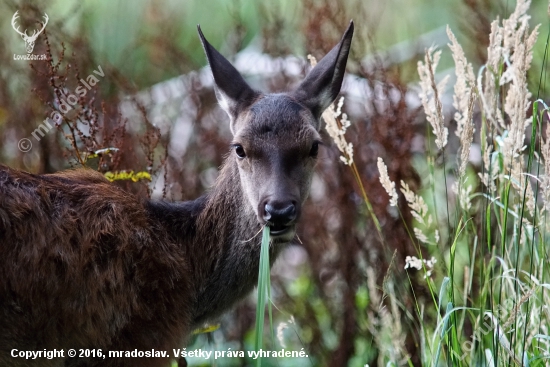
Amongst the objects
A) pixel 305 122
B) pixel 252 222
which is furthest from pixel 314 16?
pixel 252 222

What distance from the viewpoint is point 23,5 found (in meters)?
7.49

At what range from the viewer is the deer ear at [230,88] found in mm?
5688

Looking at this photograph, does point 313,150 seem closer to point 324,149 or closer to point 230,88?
point 230,88

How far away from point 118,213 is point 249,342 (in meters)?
3.12

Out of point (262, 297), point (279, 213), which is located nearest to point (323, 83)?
point (279, 213)

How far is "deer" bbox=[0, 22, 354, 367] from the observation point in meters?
4.52

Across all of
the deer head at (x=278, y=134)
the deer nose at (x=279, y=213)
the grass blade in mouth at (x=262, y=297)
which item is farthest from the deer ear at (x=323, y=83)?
the grass blade in mouth at (x=262, y=297)

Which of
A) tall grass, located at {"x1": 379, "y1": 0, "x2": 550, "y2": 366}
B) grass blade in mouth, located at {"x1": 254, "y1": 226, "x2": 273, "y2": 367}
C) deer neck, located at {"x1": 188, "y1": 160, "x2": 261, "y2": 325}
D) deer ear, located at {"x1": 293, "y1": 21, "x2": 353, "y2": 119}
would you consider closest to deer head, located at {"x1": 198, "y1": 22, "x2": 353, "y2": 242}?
deer ear, located at {"x1": 293, "y1": 21, "x2": 353, "y2": 119}

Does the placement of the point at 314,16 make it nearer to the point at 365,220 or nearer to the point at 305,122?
the point at 365,220

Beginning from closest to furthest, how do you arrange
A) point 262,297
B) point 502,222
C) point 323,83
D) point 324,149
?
1. point 262,297
2. point 502,222
3. point 323,83
4. point 324,149

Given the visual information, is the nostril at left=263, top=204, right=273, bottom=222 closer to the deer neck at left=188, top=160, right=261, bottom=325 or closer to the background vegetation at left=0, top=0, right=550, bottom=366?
the deer neck at left=188, top=160, right=261, bottom=325

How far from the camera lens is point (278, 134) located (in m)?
5.32

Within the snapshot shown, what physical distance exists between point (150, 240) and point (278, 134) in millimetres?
1169

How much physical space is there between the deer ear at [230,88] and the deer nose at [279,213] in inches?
44.8
